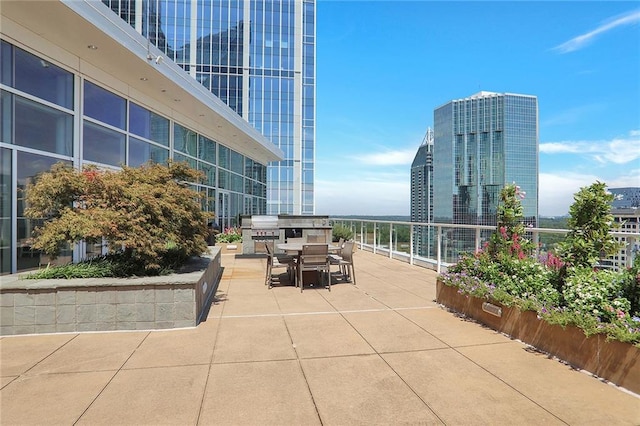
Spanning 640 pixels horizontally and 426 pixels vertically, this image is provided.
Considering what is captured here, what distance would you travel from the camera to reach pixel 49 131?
24.0 ft

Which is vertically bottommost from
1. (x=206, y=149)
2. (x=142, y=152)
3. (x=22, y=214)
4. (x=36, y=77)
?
(x=22, y=214)

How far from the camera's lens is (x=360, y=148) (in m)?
27.9

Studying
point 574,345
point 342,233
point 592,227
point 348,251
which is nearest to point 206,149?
point 342,233

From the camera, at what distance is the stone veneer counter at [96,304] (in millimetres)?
4070

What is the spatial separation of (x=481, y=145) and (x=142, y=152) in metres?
19.5

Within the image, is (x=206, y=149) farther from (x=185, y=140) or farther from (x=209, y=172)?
(x=185, y=140)

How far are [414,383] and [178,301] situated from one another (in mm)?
2842

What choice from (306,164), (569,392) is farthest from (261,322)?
(306,164)

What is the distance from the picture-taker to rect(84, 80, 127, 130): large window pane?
27.7 feet

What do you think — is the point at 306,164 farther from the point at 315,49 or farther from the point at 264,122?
the point at 315,49

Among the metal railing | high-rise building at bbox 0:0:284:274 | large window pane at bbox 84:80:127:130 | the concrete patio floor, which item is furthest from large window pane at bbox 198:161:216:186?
the concrete patio floor

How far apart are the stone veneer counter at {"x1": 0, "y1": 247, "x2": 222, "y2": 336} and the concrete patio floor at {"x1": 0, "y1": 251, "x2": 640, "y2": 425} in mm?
140

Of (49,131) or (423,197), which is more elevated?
(49,131)

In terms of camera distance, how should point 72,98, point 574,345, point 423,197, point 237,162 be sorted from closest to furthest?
point 574,345 → point 72,98 → point 423,197 → point 237,162
